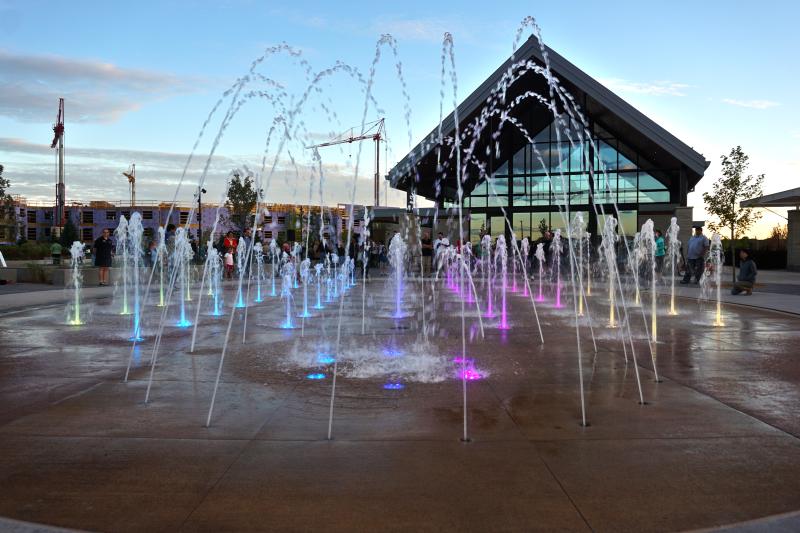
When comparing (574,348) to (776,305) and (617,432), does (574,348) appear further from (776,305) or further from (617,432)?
(776,305)

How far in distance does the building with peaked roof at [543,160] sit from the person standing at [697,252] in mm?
7786

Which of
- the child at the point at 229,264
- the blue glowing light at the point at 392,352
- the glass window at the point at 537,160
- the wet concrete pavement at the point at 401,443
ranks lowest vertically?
the wet concrete pavement at the point at 401,443

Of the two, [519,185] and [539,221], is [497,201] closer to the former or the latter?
[519,185]

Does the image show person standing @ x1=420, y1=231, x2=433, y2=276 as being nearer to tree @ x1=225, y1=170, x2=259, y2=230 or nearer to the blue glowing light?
the blue glowing light

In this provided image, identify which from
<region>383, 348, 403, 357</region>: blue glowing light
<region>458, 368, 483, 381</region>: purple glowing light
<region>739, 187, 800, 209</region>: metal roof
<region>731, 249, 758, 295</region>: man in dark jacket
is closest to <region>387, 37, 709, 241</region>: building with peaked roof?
<region>739, 187, 800, 209</region>: metal roof

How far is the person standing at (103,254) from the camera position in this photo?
17547 mm

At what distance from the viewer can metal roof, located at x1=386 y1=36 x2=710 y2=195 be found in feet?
84.0

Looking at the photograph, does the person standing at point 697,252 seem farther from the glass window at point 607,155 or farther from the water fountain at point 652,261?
the glass window at point 607,155

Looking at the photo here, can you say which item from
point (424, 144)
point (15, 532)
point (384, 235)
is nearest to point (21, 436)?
point (15, 532)

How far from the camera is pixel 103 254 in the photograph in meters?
18.0

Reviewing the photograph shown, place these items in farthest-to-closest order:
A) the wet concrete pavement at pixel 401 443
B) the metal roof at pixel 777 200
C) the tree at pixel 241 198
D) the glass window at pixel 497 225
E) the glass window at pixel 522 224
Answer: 1. the tree at pixel 241 198
2. the glass window at pixel 497 225
3. the glass window at pixel 522 224
4. the metal roof at pixel 777 200
5. the wet concrete pavement at pixel 401 443

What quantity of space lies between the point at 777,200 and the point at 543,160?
420 inches

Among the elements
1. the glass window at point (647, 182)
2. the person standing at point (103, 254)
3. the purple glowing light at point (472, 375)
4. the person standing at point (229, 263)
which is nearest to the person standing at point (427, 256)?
the person standing at point (229, 263)

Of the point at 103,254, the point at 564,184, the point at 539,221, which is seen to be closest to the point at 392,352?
the point at 103,254
